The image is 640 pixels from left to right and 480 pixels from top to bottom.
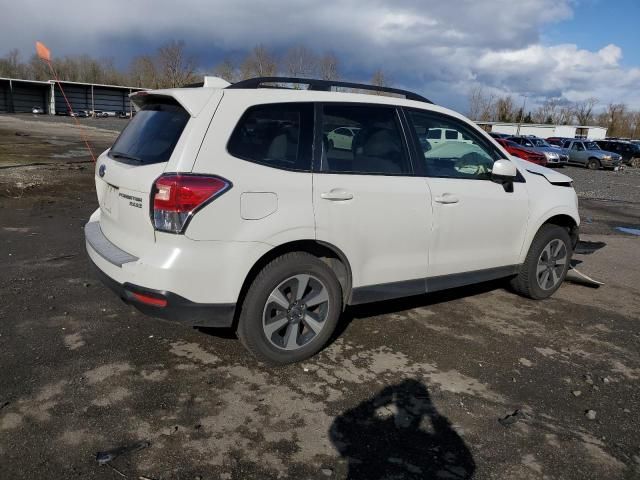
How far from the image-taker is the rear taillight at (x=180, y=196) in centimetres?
321

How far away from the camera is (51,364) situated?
3.70 meters

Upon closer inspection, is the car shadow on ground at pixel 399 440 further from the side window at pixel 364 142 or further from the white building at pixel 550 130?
the white building at pixel 550 130

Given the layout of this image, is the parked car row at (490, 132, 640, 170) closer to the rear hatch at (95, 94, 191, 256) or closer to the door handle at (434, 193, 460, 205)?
the door handle at (434, 193, 460, 205)

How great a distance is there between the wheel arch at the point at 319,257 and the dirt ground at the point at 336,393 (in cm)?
56

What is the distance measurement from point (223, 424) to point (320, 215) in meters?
1.47

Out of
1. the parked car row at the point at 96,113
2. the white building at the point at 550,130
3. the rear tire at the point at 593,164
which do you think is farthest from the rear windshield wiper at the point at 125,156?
the parked car row at the point at 96,113

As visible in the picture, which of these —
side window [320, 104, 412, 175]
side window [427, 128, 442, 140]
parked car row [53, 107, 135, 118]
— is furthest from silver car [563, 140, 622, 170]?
parked car row [53, 107, 135, 118]

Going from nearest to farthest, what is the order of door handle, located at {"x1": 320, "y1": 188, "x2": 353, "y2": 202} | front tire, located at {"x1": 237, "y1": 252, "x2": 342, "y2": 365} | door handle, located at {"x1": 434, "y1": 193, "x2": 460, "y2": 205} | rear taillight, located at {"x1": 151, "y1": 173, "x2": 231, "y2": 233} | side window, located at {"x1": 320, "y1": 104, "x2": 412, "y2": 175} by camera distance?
1. rear taillight, located at {"x1": 151, "y1": 173, "x2": 231, "y2": 233}
2. front tire, located at {"x1": 237, "y1": 252, "x2": 342, "y2": 365}
3. door handle, located at {"x1": 320, "y1": 188, "x2": 353, "y2": 202}
4. side window, located at {"x1": 320, "y1": 104, "x2": 412, "y2": 175}
5. door handle, located at {"x1": 434, "y1": 193, "x2": 460, "y2": 205}

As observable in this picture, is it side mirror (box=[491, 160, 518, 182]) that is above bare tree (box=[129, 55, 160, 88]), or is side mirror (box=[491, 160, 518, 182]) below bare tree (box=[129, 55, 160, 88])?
below

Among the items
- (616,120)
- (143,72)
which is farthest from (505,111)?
(143,72)

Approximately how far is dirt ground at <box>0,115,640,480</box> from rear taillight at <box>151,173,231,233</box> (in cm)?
110

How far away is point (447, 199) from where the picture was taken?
434 centimetres

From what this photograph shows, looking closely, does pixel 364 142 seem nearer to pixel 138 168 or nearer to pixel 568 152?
pixel 138 168

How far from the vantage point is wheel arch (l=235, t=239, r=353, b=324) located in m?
3.56
